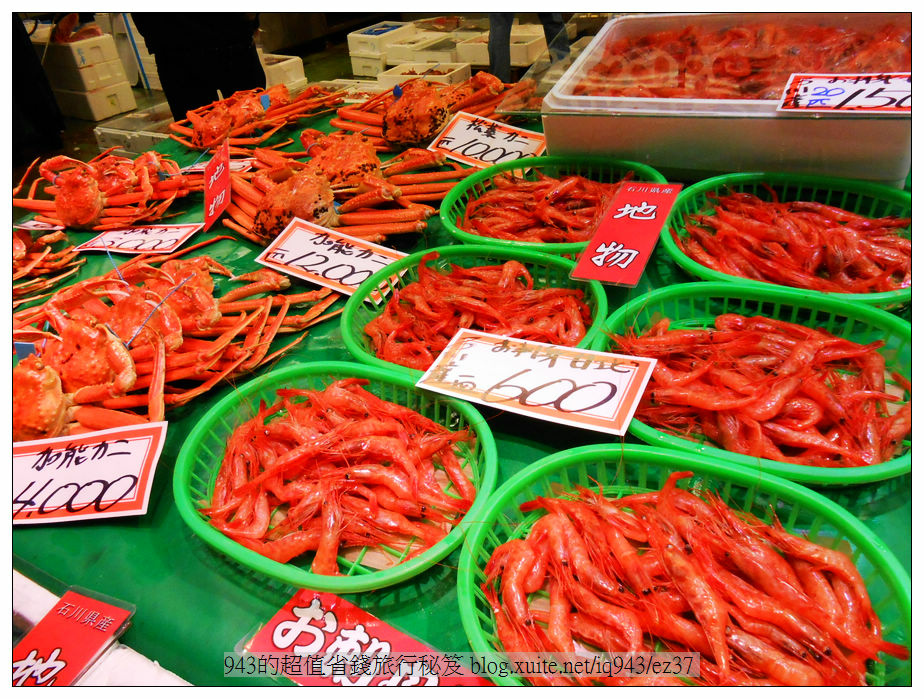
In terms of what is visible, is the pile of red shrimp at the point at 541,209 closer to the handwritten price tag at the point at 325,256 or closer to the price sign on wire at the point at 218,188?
the handwritten price tag at the point at 325,256

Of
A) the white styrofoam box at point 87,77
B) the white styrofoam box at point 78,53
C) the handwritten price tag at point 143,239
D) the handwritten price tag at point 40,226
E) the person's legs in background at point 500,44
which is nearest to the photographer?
the handwritten price tag at point 143,239

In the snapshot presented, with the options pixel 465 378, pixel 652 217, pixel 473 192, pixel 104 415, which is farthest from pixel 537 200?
pixel 104 415

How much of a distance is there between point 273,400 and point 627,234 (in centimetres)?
124

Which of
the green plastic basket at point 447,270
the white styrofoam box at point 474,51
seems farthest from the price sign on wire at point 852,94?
the white styrofoam box at point 474,51

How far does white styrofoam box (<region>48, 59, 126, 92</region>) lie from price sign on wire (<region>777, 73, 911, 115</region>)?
7.98 metres

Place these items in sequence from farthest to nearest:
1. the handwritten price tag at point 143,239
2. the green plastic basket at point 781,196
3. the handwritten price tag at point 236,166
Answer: the handwritten price tag at point 236,166 < the handwritten price tag at point 143,239 < the green plastic basket at point 781,196

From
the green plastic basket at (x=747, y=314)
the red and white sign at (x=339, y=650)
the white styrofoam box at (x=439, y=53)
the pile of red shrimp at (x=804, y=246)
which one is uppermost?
the white styrofoam box at (x=439, y=53)

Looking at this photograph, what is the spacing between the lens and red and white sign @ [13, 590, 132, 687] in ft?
3.60

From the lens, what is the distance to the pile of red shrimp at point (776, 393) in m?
1.29

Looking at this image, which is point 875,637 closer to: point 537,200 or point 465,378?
point 465,378

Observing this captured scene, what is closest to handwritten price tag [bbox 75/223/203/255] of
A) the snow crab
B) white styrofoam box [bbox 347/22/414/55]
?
the snow crab

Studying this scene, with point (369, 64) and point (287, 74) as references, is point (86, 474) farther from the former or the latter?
point (369, 64)

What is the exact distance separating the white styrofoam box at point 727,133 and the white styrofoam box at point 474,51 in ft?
7.76

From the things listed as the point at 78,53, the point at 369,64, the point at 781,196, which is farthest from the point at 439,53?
the point at 78,53
